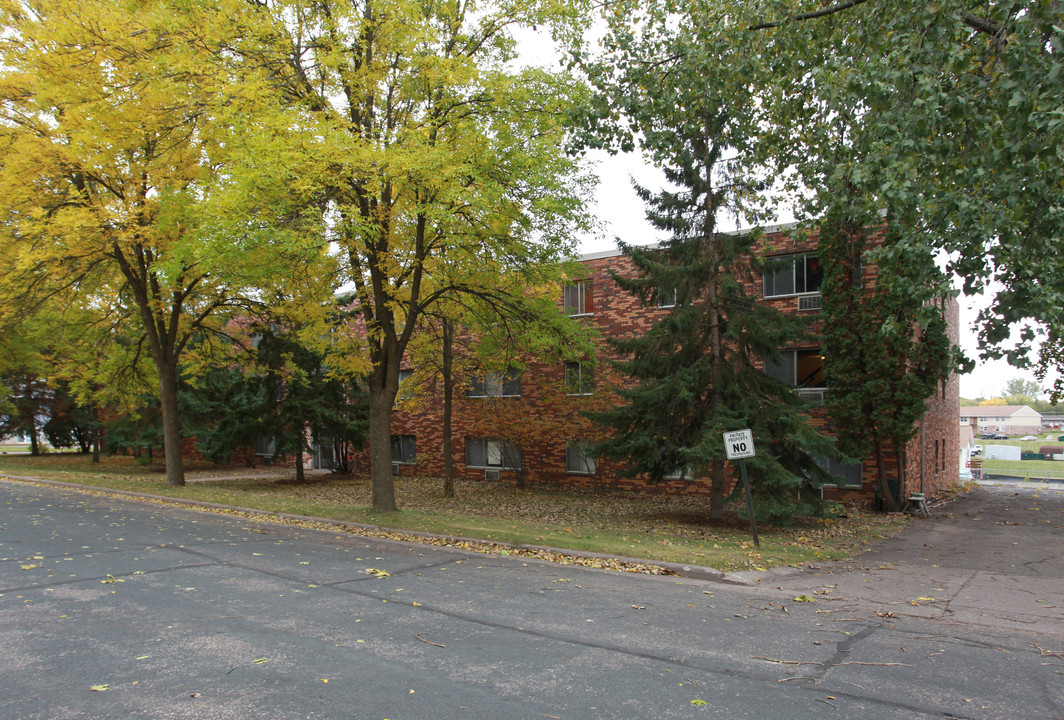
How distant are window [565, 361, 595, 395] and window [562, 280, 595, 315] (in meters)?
2.18

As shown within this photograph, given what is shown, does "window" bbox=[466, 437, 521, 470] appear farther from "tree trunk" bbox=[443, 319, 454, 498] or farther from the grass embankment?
"tree trunk" bbox=[443, 319, 454, 498]

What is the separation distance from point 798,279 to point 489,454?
1311 centimetres

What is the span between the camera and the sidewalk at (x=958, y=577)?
7.84m

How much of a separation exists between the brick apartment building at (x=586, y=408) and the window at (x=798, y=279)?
0.10 feet

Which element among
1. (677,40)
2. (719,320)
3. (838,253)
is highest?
(677,40)

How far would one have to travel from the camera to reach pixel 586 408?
20.6 metres

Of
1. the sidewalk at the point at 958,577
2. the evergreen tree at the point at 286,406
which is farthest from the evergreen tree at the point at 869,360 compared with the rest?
the evergreen tree at the point at 286,406

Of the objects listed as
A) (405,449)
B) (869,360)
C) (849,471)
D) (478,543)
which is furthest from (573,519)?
(405,449)

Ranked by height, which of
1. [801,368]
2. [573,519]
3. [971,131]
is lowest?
[573,519]

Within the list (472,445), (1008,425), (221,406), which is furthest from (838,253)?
(1008,425)

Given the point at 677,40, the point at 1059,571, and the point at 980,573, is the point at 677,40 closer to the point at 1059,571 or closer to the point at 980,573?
the point at 980,573

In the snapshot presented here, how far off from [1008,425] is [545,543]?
11289 cm

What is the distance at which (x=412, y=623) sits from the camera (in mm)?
6387

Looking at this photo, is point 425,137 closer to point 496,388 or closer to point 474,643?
point 474,643
